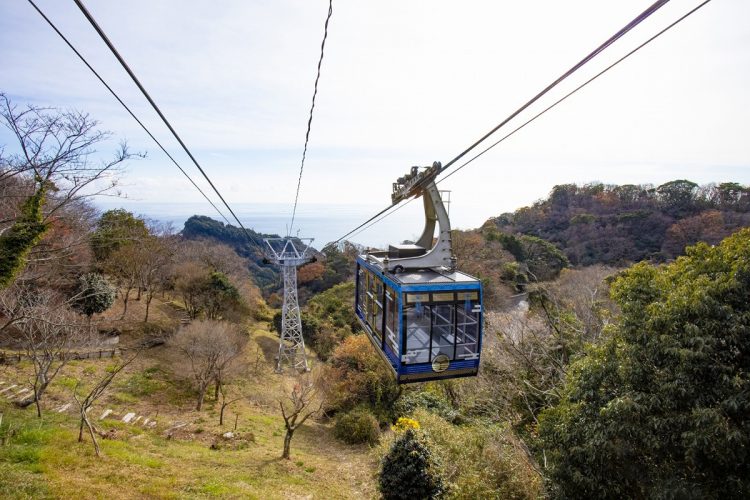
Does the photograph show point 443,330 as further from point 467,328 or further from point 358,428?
point 358,428

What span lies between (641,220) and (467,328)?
35.6 m

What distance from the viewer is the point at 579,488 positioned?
5512 mm

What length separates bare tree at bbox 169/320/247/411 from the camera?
42.4 ft

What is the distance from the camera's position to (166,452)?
354 inches

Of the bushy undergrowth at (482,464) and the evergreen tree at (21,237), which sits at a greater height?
the evergreen tree at (21,237)

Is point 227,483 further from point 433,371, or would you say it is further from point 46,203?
point 46,203

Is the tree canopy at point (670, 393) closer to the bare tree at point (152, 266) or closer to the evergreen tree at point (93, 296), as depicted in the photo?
the evergreen tree at point (93, 296)

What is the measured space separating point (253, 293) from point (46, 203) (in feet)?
57.0

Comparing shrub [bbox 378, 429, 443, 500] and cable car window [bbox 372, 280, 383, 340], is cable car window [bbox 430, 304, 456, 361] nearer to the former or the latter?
cable car window [bbox 372, 280, 383, 340]

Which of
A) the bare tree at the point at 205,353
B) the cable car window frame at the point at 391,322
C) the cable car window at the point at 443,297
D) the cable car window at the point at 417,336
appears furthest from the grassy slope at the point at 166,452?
the cable car window at the point at 443,297

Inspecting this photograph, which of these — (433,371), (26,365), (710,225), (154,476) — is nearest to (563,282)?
(710,225)

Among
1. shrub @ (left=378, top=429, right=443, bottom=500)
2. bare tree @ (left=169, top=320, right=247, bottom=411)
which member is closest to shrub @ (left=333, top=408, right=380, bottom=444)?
shrub @ (left=378, top=429, right=443, bottom=500)

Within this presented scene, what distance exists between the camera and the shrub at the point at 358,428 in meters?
12.5

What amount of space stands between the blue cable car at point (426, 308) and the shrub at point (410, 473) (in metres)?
3.37
